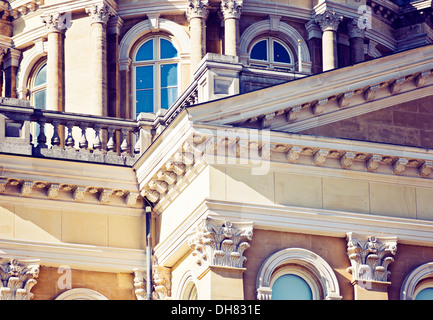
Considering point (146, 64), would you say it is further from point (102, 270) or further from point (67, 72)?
point (102, 270)

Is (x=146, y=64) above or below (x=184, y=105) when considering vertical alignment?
above

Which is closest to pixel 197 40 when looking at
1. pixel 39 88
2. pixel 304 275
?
pixel 39 88

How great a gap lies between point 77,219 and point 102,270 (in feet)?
3.56

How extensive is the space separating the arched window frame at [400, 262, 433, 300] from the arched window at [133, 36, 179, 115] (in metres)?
10.8

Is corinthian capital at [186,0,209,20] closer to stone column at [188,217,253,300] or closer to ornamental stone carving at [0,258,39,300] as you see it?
ornamental stone carving at [0,258,39,300]

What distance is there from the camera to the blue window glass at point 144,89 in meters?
37.2

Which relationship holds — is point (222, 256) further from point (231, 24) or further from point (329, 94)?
point (231, 24)

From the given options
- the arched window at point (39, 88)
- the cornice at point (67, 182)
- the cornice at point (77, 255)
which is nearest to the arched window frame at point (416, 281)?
the cornice at point (77, 255)

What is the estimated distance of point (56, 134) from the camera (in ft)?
96.5

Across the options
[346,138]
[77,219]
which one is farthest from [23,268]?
[346,138]

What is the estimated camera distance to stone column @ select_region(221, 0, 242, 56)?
3728 centimetres

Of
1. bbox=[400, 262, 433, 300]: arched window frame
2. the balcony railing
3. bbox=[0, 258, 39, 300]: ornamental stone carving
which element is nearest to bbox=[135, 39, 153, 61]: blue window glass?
the balcony railing
